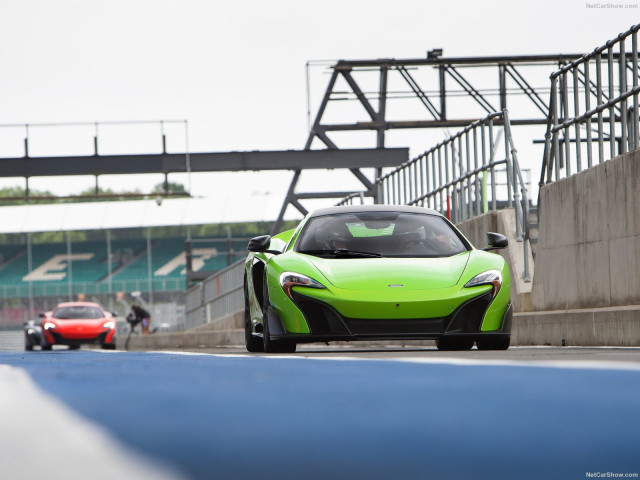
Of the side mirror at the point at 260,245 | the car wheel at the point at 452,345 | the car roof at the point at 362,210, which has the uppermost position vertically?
the car roof at the point at 362,210

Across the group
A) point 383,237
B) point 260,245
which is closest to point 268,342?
point 260,245

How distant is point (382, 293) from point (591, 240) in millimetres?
3214

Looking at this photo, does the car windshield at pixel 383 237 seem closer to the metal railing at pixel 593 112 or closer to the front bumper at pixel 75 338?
the metal railing at pixel 593 112

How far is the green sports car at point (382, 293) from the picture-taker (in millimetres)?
10133

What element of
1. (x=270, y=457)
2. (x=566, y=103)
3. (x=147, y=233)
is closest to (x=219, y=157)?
A: (x=566, y=103)

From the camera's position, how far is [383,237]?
11.4 meters

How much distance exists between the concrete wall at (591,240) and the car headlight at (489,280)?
5.04 feet

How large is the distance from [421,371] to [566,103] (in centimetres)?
1000

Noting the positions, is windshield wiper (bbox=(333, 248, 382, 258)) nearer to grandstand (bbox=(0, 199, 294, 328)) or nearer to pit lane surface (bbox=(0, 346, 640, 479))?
pit lane surface (bbox=(0, 346, 640, 479))

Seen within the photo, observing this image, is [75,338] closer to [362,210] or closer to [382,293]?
[362,210]

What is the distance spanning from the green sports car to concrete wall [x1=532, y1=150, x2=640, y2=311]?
4.31ft

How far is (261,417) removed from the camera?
2945mm

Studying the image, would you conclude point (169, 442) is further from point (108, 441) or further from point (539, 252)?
point (539, 252)

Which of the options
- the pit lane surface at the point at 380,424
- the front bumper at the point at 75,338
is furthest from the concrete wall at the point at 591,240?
the front bumper at the point at 75,338
